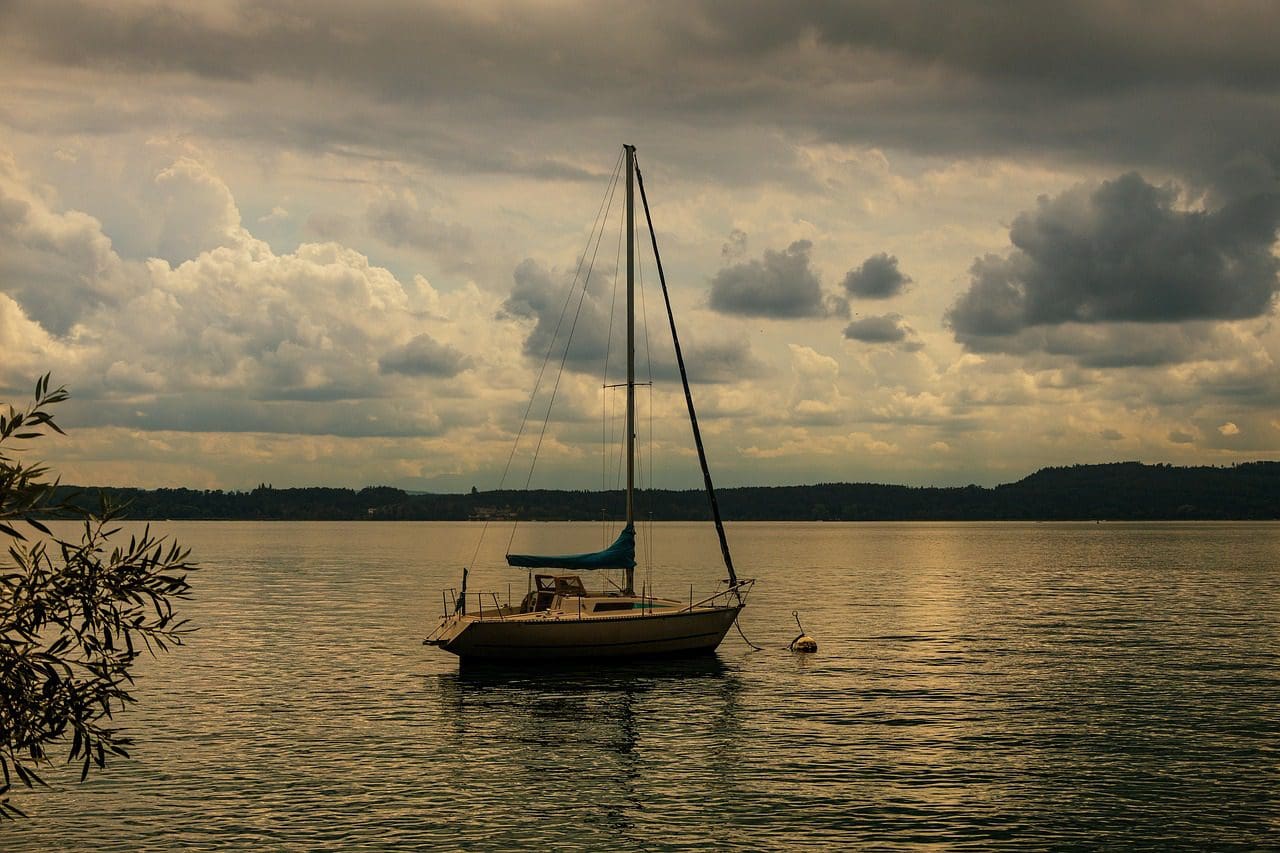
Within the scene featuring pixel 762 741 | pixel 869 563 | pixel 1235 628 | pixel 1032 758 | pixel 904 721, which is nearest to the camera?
pixel 1032 758

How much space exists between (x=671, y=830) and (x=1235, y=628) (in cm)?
5809

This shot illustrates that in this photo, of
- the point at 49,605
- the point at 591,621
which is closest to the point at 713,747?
the point at 591,621

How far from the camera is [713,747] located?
35875 mm

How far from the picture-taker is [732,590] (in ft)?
180

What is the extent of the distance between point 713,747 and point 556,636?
14109 mm

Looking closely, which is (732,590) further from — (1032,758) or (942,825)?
(942,825)

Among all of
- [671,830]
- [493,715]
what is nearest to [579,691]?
[493,715]

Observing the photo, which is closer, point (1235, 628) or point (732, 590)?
point (732, 590)

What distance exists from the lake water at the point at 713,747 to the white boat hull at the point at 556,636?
4.22 feet

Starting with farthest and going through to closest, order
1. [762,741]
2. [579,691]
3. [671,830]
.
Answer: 1. [579,691]
2. [762,741]
3. [671,830]

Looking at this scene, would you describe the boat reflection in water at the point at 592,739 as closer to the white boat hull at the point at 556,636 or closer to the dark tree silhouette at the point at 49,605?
the white boat hull at the point at 556,636

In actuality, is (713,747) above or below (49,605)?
below

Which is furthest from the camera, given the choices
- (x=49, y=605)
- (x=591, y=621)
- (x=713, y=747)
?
(x=591, y=621)

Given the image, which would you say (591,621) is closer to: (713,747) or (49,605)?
(713,747)
